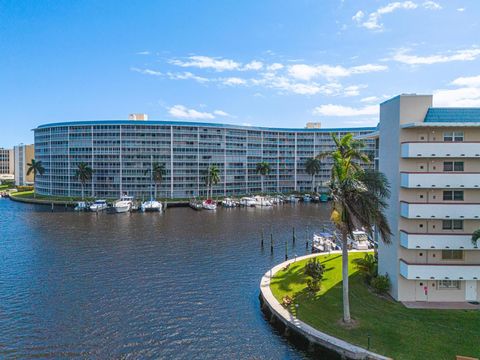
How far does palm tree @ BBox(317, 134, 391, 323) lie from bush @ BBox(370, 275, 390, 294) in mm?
7095

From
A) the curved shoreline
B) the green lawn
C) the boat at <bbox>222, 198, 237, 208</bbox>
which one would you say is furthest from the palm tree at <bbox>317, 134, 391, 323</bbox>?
the boat at <bbox>222, 198, 237, 208</bbox>

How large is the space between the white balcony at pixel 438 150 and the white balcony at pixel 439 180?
1.71 meters

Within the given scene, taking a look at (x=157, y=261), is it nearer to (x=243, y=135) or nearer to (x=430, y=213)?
(x=430, y=213)

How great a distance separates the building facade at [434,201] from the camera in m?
32.3

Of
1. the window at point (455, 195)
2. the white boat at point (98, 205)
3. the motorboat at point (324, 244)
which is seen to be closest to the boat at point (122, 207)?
the white boat at point (98, 205)

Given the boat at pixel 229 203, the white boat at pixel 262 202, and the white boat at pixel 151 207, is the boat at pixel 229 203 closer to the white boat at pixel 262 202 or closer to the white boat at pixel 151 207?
the white boat at pixel 262 202

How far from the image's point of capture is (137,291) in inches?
1622

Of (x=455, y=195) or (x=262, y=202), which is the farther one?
(x=262, y=202)

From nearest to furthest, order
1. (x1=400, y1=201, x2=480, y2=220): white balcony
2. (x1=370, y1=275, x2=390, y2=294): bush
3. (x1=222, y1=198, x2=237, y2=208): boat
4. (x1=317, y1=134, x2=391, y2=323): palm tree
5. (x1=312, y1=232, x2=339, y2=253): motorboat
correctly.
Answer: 1. (x1=317, y1=134, x2=391, y2=323): palm tree
2. (x1=400, y1=201, x2=480, y2=220): white balcony
3. (x1=370, y1=275, x2=390, y2=294): bush
4. (x1=312, y1=232, x2=339, y2=253): motorboat
5. (x1=222, y1=198, x2=237, y2=208): boat

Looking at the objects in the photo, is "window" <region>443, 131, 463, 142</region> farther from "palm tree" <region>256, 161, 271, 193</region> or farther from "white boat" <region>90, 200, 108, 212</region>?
"palm tree" <region>256, 161, 271, 193</region>

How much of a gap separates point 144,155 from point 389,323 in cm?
10579

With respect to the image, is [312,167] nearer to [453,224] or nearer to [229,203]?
[229,203]

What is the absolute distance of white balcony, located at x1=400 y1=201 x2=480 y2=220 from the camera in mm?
32094

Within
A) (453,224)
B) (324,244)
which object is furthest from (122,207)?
(453,224)
